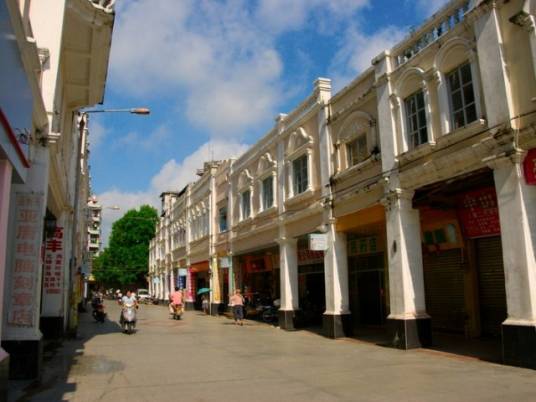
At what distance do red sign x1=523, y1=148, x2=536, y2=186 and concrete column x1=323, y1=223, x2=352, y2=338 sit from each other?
757 centimetres

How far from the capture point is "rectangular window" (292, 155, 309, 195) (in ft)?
63.0

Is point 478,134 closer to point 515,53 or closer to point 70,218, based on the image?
point 515,53

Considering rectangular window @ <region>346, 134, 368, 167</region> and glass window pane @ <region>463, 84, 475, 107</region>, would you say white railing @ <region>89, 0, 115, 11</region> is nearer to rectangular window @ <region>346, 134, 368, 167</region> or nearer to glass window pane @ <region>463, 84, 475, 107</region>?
rectangular window @ <region>346, 134, 368, 167</region>

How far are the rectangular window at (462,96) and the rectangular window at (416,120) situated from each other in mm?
1023

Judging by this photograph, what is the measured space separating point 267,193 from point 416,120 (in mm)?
10412

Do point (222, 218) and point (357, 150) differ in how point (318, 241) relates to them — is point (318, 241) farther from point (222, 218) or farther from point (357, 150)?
point (222, 218)

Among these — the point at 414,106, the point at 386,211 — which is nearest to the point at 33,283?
the point at 386,211

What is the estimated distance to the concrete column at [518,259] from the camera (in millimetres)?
9484

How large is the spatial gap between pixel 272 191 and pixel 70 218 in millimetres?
8293

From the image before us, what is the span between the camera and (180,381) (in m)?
9.05

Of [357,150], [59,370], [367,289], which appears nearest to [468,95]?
[357,150]

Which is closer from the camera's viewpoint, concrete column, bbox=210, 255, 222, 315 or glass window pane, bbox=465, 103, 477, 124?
glass window pane, bbox=465, 103, 477, 124

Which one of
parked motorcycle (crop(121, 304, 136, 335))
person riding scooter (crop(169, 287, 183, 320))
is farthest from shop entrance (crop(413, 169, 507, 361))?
person riding scooter (crop(169, 287, 183, 320))

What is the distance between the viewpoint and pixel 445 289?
15844 mm
